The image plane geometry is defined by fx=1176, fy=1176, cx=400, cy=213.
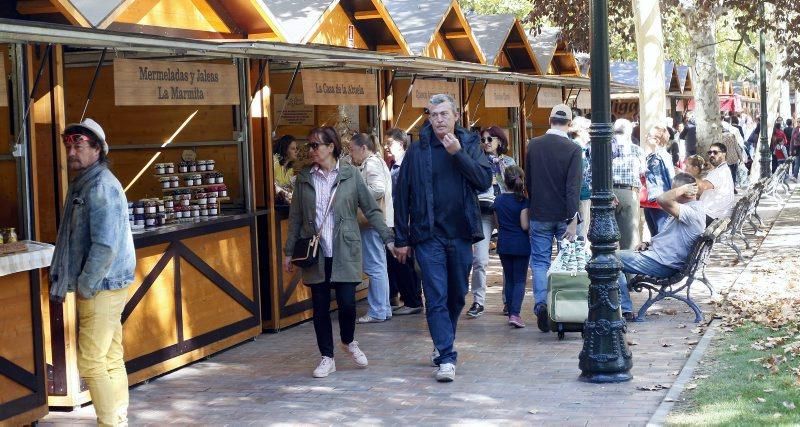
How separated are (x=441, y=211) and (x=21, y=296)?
2.77 m

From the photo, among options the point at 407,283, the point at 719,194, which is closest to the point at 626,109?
the point at 719,194

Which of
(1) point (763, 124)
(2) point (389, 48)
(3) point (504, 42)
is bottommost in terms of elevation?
(1) point (763, 124)

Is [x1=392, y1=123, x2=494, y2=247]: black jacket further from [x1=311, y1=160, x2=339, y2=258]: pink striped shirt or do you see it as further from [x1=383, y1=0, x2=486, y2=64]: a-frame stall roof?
[x1=383, y1=0, x2=486, y2=64]: a-frame stall roof

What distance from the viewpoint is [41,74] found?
24.6 ft

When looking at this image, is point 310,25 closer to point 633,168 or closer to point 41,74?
point 633,168

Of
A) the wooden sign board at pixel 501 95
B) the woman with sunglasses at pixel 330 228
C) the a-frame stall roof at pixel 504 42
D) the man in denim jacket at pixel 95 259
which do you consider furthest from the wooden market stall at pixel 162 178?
the a-frame stall roof at pixel 504 42

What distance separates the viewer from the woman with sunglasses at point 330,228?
8.27m

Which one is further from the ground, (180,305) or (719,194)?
(719,194)

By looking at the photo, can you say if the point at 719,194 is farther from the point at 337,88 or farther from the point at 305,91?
the point at 305,91

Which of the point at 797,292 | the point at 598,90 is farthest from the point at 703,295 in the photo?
the point at 598,90

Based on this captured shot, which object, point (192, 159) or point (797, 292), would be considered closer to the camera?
point (192, 159)

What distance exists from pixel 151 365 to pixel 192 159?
2.95 metres

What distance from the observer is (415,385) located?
8078 mm

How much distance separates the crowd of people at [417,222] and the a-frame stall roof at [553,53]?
815cm
